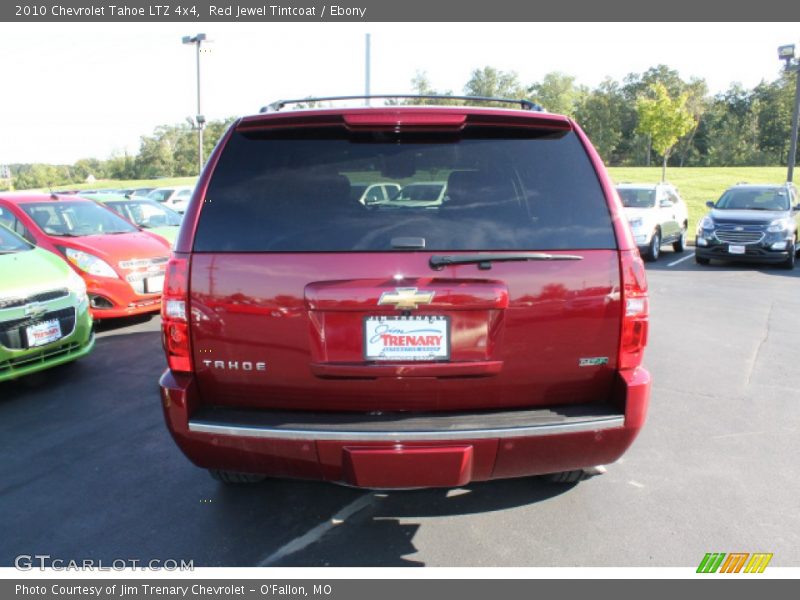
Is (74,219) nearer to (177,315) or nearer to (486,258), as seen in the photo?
(177,315)

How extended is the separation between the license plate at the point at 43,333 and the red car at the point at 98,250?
2.16m

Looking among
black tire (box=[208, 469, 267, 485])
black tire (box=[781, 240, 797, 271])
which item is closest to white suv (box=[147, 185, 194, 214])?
black tire (box=[781, 240, 797, 271])

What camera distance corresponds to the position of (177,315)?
2637 millimetres

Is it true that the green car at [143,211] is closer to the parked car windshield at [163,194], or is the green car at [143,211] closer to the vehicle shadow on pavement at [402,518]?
the vehicle shadow on pavement at [402,518]

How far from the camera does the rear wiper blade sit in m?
2.49

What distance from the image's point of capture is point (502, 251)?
100 inches

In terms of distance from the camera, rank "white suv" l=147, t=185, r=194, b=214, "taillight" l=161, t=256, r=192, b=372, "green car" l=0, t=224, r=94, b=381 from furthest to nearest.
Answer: "white suv" l=147, t=185, r=194, b=214, "green car" l=0, t=224, r=94, b=381, "taillight" l=161, t=256, r=192, b=372

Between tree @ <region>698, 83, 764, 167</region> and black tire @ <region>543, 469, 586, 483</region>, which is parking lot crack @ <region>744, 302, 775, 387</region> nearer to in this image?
black tire @ <region>543, 469, 586, 483</region>

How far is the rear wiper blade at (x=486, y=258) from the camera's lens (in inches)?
98.0

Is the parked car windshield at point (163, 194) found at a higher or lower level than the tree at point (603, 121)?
lower

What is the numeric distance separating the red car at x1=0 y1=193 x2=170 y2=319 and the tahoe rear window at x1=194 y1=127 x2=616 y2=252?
5.49 m

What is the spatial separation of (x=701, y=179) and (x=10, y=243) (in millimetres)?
47459

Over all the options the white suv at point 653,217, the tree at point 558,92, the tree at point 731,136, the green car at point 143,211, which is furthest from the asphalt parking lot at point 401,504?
the tree at point 558,92

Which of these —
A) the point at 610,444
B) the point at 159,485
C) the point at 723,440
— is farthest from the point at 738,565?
the point at 159,485
